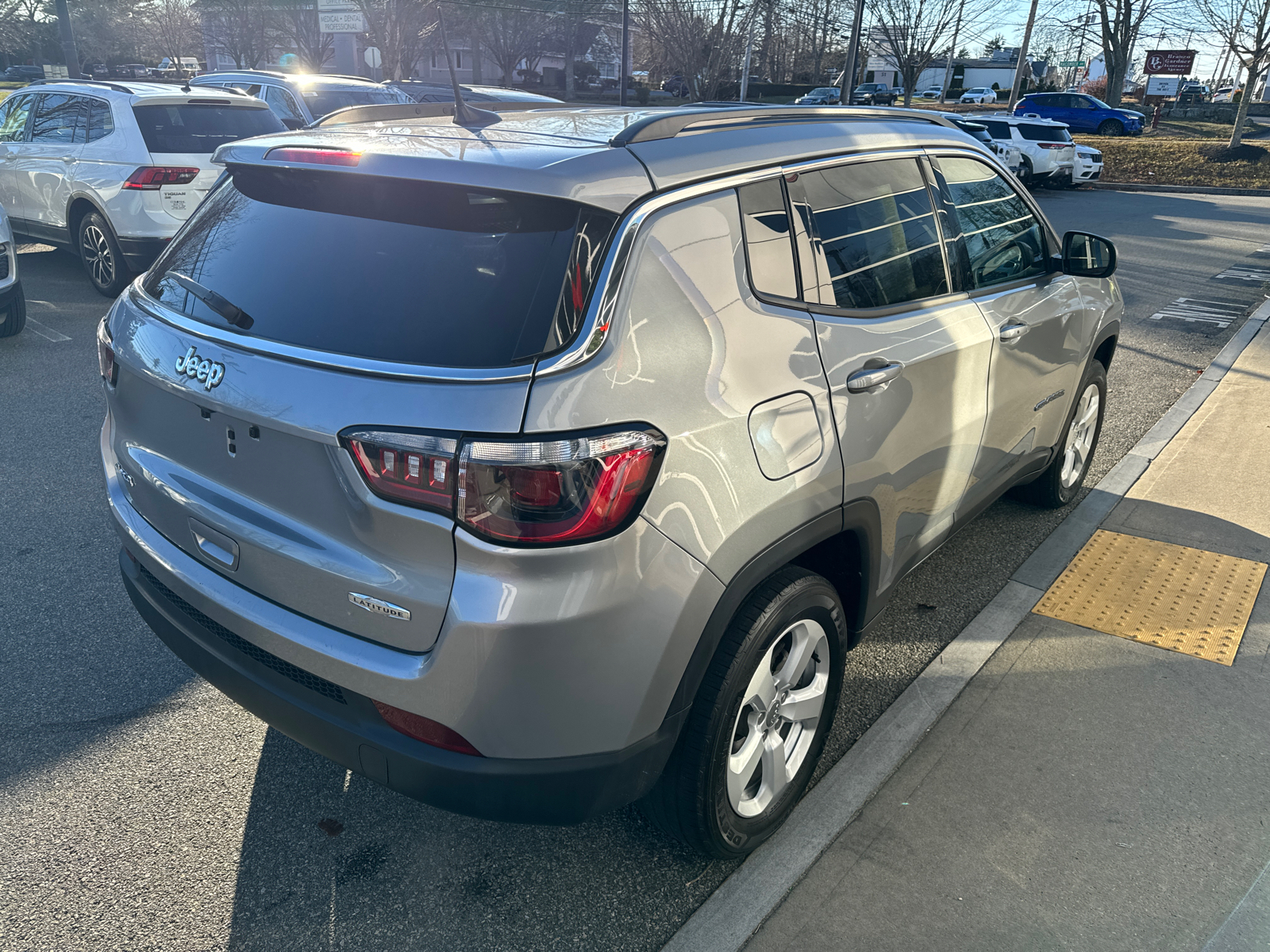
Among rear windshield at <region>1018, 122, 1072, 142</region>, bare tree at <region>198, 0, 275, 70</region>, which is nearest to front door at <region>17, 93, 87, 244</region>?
rear windshield at <region>1018, 122, 1072, 142</region>

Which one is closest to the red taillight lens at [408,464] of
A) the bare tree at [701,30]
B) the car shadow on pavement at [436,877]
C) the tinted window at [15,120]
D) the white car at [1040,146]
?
the car shadow on pavement at [436,877]

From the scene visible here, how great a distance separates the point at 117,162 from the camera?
808 cm

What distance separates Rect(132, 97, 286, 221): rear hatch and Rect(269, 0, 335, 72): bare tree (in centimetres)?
3706

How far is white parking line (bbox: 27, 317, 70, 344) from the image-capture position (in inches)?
289

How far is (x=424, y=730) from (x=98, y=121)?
8.46m

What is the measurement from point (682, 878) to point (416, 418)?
1.46 meters

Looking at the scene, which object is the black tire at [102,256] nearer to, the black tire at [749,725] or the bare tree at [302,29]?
the black tire at [749,725]

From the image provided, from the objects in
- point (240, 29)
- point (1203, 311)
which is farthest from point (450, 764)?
point (240, 29)

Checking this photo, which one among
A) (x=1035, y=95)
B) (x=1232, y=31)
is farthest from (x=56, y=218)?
(x=1035, y=95)

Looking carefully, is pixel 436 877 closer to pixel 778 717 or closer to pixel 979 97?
pixel 778 717

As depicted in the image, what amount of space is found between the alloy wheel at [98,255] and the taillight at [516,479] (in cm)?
783

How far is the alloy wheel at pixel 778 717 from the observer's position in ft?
7.97

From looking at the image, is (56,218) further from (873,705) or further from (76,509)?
(873,705)

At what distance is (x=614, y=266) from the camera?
1958 mm
